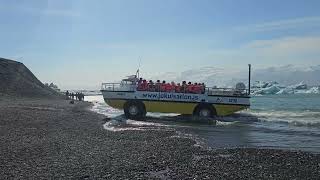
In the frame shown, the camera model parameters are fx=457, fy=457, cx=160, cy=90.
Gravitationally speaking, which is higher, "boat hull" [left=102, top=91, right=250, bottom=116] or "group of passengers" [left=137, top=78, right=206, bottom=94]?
"group of passengers" [left=137, top=78, right=206, bottom=94]

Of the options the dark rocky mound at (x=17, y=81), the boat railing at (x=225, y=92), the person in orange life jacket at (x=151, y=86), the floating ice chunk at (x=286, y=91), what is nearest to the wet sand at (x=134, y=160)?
A: the person in orange life jacket at (x=151, y=86)

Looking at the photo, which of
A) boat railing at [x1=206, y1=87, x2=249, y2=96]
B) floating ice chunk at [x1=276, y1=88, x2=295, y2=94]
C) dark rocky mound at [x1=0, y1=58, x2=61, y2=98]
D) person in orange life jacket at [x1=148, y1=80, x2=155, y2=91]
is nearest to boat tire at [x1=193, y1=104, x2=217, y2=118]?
boat railing at [x1=206, y1=87, x2=249, y2=96]

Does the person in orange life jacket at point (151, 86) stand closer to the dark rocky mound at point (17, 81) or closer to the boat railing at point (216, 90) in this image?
the boat railing at point (216, 90)

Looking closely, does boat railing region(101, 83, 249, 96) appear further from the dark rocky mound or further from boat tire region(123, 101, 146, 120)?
the dark rocky mound

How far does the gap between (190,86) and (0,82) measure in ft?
111

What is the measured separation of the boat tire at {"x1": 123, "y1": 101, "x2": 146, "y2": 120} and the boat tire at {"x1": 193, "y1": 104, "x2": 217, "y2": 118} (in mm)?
3569

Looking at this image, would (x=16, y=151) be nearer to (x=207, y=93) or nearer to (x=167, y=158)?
(x=167, y=158)

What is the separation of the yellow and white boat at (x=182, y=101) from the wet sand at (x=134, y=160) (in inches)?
467

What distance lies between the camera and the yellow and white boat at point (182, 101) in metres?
30.4

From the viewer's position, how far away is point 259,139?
2050 cm

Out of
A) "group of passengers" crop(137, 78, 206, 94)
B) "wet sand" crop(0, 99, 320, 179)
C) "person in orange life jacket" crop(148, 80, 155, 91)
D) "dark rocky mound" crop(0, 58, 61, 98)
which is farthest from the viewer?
"dark rocky mound" crop(0, 58, 61, 98)

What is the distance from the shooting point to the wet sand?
11109 millimetres

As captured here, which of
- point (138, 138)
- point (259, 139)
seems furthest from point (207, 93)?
point (138, 138)

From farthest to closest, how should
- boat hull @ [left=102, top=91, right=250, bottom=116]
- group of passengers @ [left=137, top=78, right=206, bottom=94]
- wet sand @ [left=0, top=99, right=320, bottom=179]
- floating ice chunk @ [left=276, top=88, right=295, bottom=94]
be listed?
1. floating ice chunk @ [left=276, top=88, right=295, bottom=94]
2. group of passengers @ [left=137, top=78, right=206, bottom=94]
3. boat hull @ [left=102, top=91, right=250, bottom=116]
4. wet sand @ [left=0, top=99, right=320, bottom=179]
